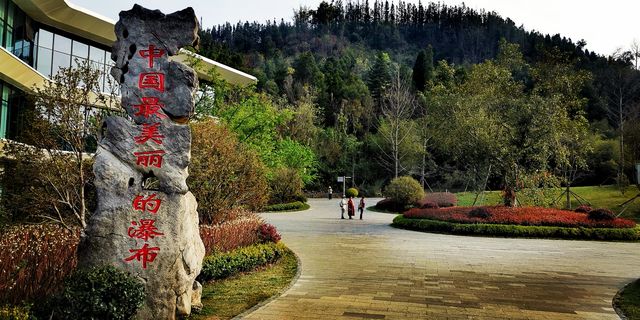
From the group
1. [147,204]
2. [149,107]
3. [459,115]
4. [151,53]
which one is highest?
[459,115]

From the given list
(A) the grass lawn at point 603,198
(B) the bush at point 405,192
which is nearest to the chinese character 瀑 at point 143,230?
(A) the grass lawn at point 603,198

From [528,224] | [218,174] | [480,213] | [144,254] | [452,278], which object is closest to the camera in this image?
[144,254]

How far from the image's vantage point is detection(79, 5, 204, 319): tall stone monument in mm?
5602

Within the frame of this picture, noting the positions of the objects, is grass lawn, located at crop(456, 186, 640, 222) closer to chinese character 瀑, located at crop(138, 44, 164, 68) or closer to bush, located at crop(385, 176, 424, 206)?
bush, located at crop(385, 176, 424, 206)

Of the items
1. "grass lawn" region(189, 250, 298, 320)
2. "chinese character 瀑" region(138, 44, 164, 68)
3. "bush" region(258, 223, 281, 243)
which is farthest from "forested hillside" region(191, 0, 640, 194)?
"chinese character 瀑" region(138, 44, 164, 68)

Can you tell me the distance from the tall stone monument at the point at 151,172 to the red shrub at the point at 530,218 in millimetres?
14002

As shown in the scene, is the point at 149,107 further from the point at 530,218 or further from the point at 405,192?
the point at 405,192

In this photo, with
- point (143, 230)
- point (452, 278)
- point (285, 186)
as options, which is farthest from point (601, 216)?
point (285, 186)

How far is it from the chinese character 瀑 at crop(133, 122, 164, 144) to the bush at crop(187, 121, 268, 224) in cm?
456

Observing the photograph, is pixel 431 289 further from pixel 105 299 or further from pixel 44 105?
pixel 44 105

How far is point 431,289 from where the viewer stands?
804 centimetres

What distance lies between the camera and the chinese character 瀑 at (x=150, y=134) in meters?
5.98

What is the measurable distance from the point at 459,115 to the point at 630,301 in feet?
75.3

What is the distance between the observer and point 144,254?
18.5 feet
